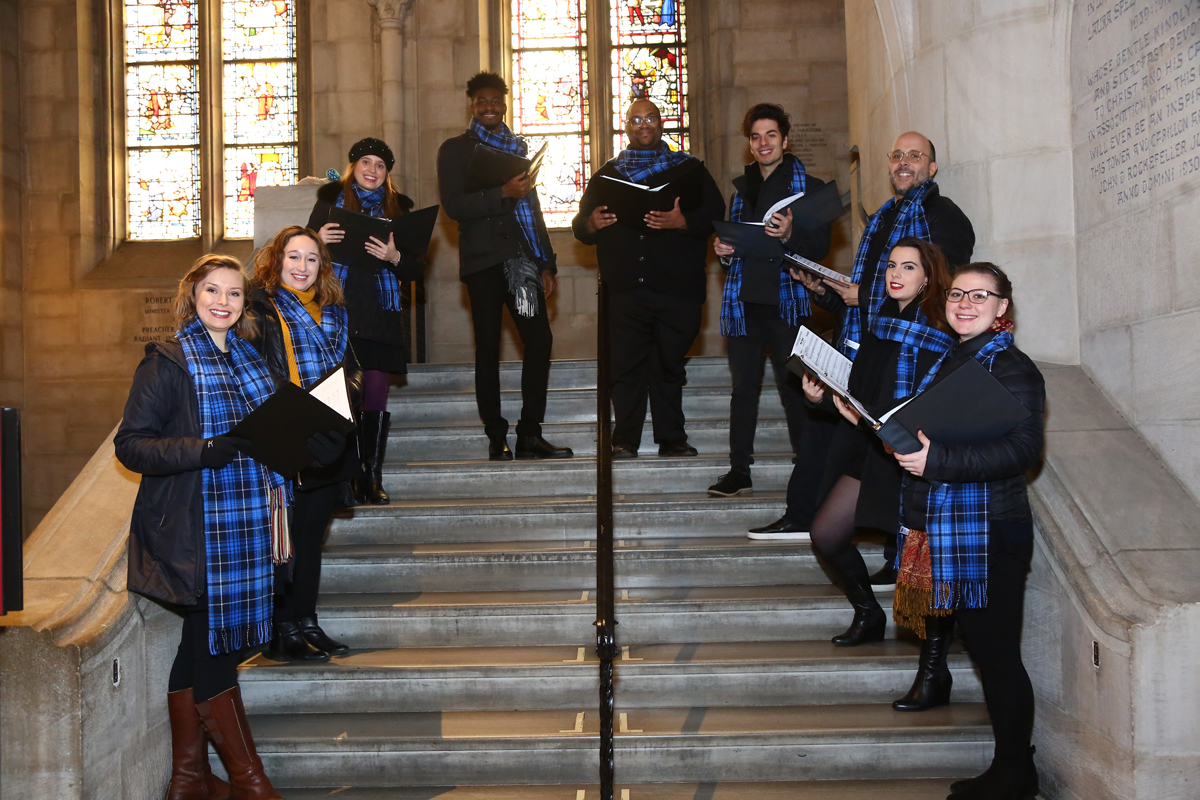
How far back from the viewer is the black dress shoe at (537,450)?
511 cm

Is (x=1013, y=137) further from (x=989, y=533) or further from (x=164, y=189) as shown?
(x=164, y=189)

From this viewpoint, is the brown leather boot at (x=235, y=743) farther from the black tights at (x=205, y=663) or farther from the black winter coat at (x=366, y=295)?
the black winter coat at (x=366, y=295)

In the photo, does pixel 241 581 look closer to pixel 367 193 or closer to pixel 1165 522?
pixel 367 193

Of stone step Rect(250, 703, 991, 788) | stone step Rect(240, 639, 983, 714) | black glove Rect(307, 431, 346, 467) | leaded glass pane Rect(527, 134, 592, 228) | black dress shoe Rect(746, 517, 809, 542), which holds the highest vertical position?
leaded glass pane Rect(527, 134, 592, 228)

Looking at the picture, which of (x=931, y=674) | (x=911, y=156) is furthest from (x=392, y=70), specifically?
(x=931, y=674)

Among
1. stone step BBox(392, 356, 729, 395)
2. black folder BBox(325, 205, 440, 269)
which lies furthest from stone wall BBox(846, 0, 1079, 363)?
black folder BBox(325, 205, 440, 269)

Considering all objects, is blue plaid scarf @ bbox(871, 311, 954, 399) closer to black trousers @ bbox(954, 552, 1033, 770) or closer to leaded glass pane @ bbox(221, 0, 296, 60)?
black trousers @ bbox(954, 552, 1033, 770)

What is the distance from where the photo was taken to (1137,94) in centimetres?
334

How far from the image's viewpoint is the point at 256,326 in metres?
3.24

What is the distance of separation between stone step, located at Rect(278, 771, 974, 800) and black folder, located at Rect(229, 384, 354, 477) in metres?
1.08

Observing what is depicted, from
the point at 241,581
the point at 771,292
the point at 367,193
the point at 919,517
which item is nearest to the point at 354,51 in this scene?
the point at 367,193

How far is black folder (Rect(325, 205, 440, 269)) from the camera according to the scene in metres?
4.41

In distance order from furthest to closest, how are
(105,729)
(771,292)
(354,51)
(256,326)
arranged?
(354,51), (771,292), (256,326), (105,729)

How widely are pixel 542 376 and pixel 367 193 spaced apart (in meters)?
1.24
